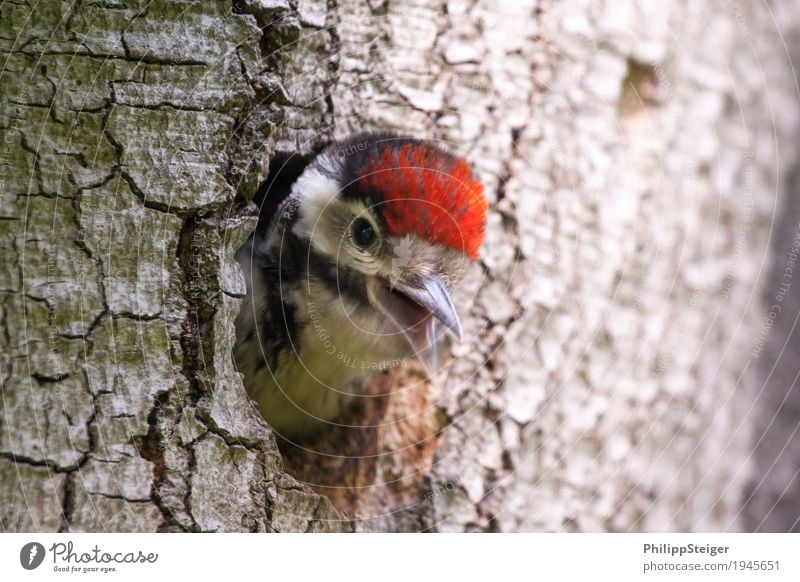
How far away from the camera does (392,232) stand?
2.76ft

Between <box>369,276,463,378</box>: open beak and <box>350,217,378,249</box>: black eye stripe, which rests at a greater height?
<box>350,217,378,249</box>: black eye stripe

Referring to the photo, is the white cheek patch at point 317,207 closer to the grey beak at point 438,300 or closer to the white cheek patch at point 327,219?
the white cheek patch at point 327,219

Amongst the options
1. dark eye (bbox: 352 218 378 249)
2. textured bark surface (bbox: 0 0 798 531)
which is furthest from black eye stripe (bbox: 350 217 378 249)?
textured bark surface (bbox: 0 0 798 531)

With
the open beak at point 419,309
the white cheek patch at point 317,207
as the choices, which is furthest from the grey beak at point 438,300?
the white cheek patch at point 317,207

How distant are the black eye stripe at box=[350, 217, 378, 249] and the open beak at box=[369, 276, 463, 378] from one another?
61 millimetres

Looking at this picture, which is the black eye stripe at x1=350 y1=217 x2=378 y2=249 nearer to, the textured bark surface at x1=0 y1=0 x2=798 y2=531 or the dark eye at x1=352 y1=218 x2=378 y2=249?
the dark eye at x1=352 y1=218 x2=378 y2=249

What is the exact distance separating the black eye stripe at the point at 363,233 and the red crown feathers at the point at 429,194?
3 centimetres

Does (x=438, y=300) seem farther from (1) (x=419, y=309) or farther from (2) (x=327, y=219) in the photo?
(2) (x=327, y=219)

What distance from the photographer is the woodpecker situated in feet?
2.69

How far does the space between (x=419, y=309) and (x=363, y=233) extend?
5.1 inches

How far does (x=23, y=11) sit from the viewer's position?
0.69m

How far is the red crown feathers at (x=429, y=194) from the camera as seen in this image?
805 millimetres
